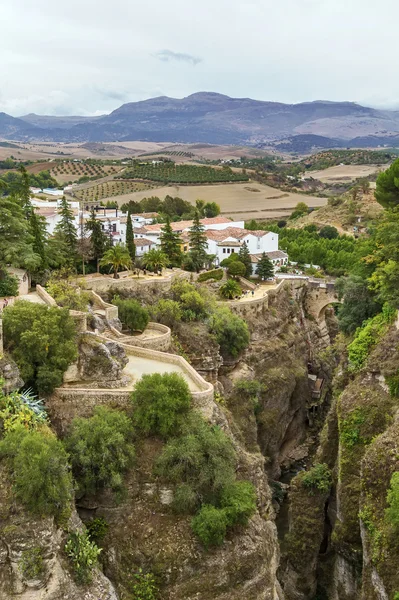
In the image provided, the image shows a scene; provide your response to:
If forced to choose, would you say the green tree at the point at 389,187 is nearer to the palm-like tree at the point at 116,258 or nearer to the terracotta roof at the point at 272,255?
the terracotta roof at the point at 272,255

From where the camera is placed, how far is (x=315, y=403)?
182 feet

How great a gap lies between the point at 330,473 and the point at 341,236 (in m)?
54.3

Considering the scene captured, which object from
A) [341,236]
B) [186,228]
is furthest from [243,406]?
[341,236]

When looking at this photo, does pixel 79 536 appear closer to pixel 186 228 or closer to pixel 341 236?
pixel 186 228

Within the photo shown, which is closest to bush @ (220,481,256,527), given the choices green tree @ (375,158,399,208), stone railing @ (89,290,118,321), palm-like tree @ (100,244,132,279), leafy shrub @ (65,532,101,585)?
leafy shrub @ (65,532,101,585)

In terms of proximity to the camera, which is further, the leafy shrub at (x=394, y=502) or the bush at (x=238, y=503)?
the bush at (x=238, y=503)

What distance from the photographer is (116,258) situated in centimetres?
4672

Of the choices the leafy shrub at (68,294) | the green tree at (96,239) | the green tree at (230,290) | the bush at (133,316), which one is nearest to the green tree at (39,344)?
the leafy shrub at (68,294)

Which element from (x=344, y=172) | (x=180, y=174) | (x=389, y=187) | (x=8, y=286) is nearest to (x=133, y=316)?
(x=8, y=286)

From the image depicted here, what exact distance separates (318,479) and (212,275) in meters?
26.3

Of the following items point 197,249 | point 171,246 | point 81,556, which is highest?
point 171,246

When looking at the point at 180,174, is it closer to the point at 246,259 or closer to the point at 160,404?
the point at 246,259

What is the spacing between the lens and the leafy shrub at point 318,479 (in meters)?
34.9

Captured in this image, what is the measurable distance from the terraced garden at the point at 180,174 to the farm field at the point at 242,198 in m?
3.64
